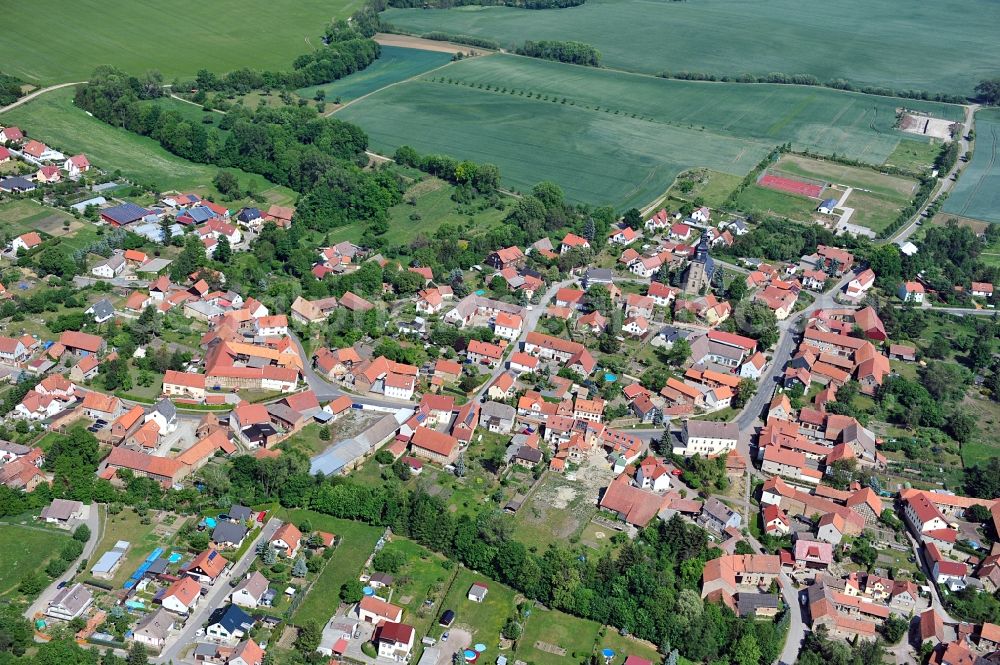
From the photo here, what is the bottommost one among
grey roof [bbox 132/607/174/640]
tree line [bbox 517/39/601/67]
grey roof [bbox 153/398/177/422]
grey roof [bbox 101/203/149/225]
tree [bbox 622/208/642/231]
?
grey roof [bbox 132/607/174/640]

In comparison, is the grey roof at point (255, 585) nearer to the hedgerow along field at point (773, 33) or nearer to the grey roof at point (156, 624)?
the grey roof at point (156, 624)

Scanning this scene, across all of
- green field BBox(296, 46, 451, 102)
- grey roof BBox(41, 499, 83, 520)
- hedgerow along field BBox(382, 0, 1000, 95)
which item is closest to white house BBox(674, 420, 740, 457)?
grey roof BBox(41, 499, 83, 520)

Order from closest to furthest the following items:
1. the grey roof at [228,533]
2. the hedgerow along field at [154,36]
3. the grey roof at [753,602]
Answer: the grey roof at [753,602], the grey roof at [228,533], the hedgerow along field at [154,36]

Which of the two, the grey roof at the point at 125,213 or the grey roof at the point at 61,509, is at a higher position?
the grey roof at the point at 125,213

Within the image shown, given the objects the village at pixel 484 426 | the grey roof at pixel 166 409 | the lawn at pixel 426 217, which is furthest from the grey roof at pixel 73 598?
the lawn at pixel 426 217

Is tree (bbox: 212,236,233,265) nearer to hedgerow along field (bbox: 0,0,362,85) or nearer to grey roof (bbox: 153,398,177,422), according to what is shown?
grey roof (bbox: 153,398,177,422)

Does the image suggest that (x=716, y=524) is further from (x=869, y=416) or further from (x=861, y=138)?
(x=861, y=138)
